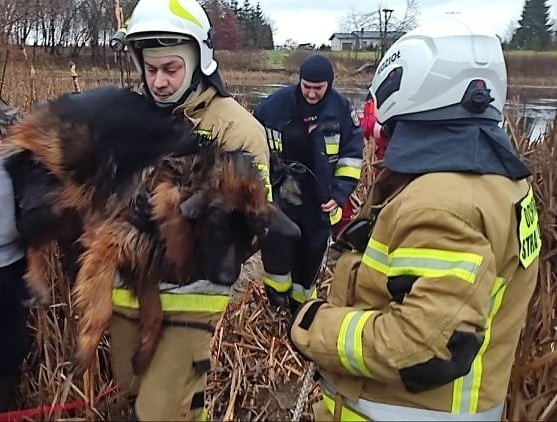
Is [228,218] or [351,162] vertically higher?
[228,218]

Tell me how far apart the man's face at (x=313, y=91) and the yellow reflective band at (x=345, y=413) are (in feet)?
10.3

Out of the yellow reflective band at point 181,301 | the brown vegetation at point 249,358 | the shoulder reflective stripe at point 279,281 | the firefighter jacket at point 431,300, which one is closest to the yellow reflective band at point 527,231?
the firefighter jacket at point 431,300

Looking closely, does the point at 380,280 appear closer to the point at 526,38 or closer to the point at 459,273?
the point at 459,273

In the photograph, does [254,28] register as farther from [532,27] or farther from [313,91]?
[313,91]

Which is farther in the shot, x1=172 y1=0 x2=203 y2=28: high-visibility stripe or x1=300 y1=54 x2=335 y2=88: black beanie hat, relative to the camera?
x1=300 y1=54 x2=335 y2=88: black beanie hat

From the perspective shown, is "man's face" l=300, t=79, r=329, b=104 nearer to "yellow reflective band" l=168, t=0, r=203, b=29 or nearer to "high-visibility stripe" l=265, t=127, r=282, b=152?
"high-visibility stripe" l=265, t=127, r=282, b=152

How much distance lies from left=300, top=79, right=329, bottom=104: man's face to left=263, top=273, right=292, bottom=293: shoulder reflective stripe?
4.06 feet

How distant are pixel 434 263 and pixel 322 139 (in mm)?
3343

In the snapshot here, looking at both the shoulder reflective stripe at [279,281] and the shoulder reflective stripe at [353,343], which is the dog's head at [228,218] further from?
the shoulder reflective stripe at [279,281]

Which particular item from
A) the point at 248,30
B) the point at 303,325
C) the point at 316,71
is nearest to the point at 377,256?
the point at 303,325

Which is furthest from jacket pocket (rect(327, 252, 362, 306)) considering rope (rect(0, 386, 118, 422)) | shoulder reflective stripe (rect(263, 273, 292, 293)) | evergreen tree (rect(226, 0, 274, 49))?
evergreen tree (rect(226, 0, 274, 49))

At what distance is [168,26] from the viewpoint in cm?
248

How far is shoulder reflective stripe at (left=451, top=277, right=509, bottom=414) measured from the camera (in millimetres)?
1765

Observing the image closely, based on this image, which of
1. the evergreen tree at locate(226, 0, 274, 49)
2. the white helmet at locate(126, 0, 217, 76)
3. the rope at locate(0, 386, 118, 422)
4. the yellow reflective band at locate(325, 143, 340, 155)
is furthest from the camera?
the evergreen tree at locate(226, 0, 274, 49)
